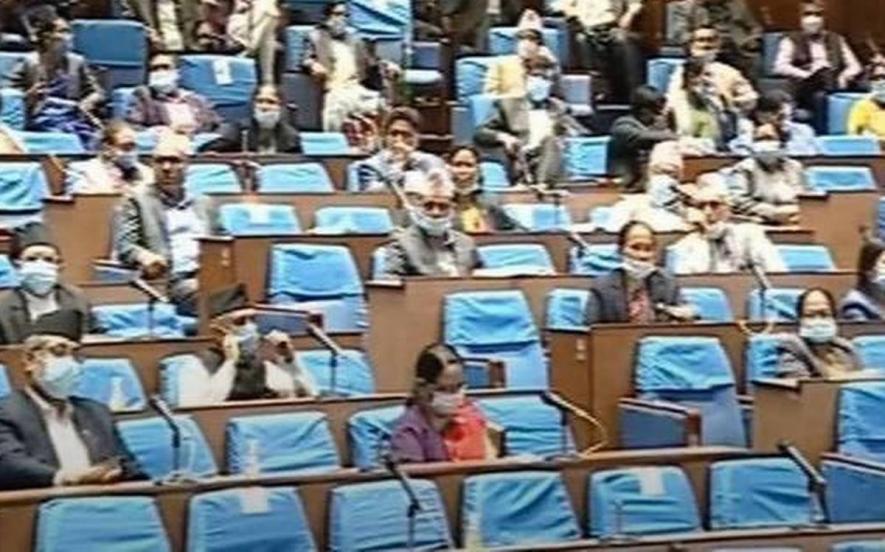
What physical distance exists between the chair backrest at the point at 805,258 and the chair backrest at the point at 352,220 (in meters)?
1.13

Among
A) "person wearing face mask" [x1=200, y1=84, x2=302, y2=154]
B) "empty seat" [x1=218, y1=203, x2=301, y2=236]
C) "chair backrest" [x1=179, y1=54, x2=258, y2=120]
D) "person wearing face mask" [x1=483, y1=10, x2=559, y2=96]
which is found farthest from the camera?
"chair backrest" [x1=179, y1=54, x2=258, y2=120]

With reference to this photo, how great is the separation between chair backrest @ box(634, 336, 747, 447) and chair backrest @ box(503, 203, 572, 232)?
50.0 inches

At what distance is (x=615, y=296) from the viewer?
5.11 m

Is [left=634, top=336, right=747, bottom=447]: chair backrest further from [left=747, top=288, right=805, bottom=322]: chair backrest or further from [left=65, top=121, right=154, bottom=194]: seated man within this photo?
[left=65, top=121, right=154, bottom=194]: seated man

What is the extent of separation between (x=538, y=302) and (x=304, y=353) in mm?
774

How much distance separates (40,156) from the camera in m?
6.16

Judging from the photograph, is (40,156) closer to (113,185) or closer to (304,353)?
(113,185)

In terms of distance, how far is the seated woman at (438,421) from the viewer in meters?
4.14

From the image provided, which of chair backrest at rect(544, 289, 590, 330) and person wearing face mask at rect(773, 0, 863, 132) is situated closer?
chair backrest at rect(544, 289, 590, 330)

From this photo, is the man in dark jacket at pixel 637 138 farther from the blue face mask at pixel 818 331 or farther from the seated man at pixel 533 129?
the blue face mask at pixel 818 331

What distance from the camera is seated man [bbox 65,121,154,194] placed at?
5852 mm

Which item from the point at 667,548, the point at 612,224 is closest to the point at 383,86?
the point at 612,224

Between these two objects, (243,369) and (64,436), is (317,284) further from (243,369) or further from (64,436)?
(64,436)

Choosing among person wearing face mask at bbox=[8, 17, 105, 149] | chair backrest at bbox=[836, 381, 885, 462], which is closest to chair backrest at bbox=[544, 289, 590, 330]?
chair backrest at bbox=[836, 381, 885, 462]
